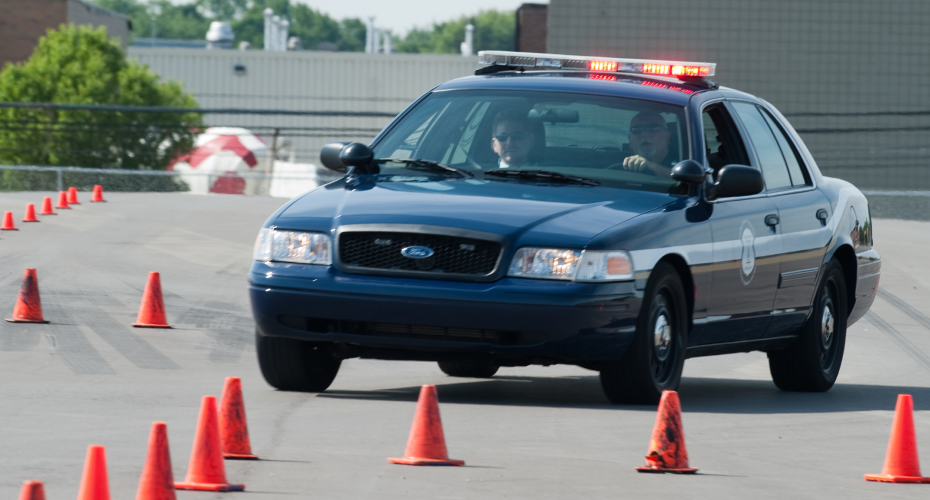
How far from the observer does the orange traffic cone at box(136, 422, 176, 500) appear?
4531 mm

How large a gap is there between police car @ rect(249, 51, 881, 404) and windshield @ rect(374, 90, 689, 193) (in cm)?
1

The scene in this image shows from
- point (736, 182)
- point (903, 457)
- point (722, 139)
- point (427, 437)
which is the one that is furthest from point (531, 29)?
point (427, 437)

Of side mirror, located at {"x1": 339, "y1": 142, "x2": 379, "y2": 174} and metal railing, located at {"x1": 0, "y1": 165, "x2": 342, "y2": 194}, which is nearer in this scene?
side mirror, located at {"x1": 339, "y1": 142, "x2": 379, "y2": 174}

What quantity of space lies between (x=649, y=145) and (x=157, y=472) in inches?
174

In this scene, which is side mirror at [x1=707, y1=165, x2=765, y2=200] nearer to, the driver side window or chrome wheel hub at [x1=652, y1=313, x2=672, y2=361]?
the driver side window

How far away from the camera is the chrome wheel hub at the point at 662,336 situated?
7.72 metres

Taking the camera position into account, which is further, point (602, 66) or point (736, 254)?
point (602, 66)

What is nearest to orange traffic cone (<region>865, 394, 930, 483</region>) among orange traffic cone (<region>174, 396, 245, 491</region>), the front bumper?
the front bumper

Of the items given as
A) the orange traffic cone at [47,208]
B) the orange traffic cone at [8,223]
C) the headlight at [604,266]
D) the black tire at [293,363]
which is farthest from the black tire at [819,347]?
the orange traffic cone at [47,208]

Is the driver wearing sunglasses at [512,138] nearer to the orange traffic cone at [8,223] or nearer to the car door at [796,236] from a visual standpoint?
the car door at [796,236]

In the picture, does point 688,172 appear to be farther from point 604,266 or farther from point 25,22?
point 25,22

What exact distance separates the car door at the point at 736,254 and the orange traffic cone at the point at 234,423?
304cm

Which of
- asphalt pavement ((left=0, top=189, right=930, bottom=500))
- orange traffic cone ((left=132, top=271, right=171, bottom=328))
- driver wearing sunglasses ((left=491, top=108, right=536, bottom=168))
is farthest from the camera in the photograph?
orange traffic cone ((left=132, top=271, right=171, bottom=328))

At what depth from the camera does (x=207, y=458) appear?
5.19 metres
